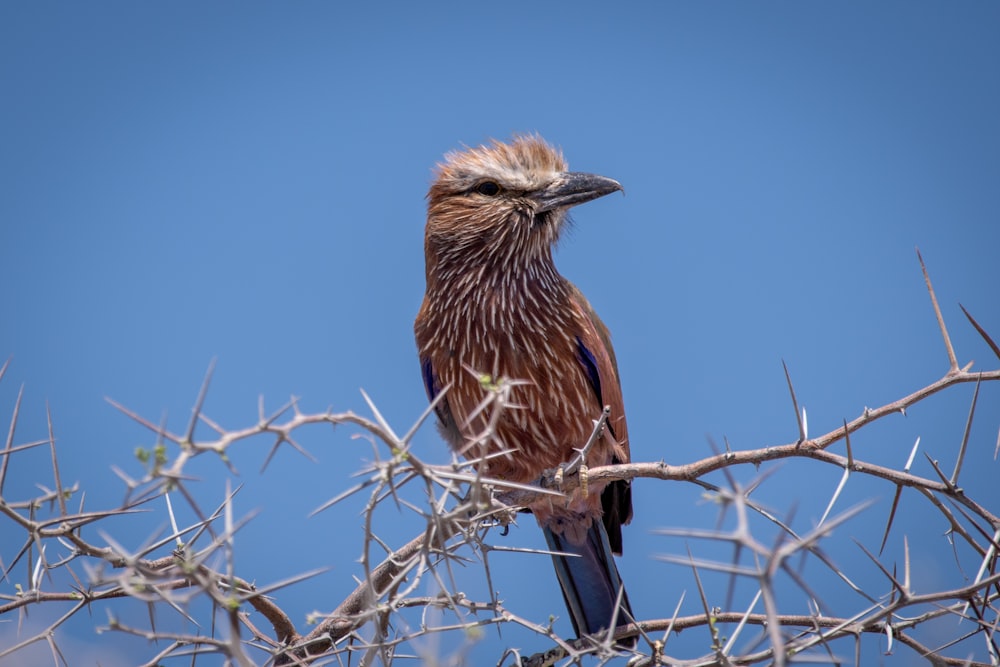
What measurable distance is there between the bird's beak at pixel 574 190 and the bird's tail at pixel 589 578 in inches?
67.8

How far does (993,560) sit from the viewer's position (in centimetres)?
271

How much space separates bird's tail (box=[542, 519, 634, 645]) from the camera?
492 centimetres

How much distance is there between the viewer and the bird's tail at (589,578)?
492cm

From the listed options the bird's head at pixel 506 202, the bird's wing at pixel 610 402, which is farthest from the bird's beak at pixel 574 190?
the bird's wing at pixel 610 402

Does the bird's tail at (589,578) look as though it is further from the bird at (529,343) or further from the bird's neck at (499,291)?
the bird's neck at (499,291)

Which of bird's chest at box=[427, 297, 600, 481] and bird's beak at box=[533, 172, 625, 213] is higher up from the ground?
bird's beak at box=[533, 172, 625, 213]

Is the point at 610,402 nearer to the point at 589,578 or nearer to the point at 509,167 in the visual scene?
the point at 589,578

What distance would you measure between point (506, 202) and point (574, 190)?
38cm

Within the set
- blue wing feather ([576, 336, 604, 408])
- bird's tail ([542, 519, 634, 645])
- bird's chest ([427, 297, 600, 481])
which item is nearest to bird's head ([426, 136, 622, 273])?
bird's chest ([427, 297, 600, 481])

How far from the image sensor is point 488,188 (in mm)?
5500

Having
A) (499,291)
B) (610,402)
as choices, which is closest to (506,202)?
(499,291)

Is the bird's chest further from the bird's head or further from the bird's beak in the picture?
the bird's beak

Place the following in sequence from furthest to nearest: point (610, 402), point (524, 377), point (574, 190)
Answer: point (574, 190)
point (610, 402)
point (524, 377)

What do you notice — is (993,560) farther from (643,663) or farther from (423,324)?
(423,324)
